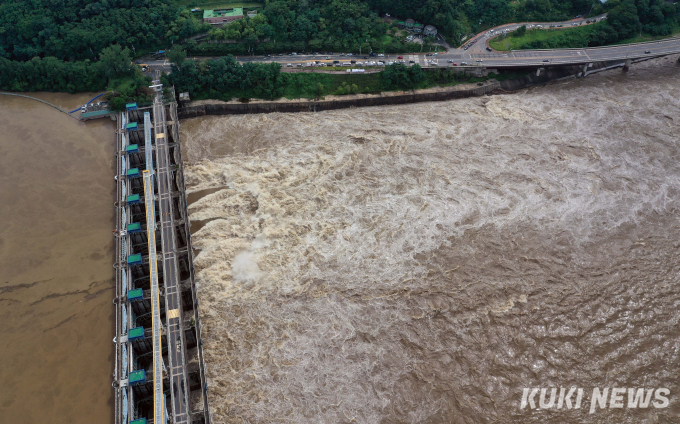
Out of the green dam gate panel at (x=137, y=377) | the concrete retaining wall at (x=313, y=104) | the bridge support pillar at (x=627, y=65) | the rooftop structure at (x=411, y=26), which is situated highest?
the rooftop structure at (x=411, y=26)

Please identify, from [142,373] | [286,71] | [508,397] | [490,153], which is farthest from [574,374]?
[286,71]

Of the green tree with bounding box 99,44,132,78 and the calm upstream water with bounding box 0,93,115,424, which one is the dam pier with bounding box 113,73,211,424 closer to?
the calm upstream water with bounding box 0,93,115,424

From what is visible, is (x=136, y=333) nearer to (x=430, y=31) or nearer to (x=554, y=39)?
(x=430, y=31)

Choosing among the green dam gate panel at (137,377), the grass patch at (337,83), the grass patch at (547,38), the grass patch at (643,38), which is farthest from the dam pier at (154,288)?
the grass patch at (643,38)

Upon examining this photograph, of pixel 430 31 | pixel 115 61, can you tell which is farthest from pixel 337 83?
pixel 115 61

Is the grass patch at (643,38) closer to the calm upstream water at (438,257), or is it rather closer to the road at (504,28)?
the road at (504,28)

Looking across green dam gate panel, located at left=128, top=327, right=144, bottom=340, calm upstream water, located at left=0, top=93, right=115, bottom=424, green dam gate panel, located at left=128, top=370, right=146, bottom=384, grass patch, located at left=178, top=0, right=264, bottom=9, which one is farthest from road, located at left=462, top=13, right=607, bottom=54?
green dam gate panel, located at left=128, top=370, right=146, bottom=384

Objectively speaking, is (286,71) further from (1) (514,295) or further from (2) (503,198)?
(1) (514,295)
